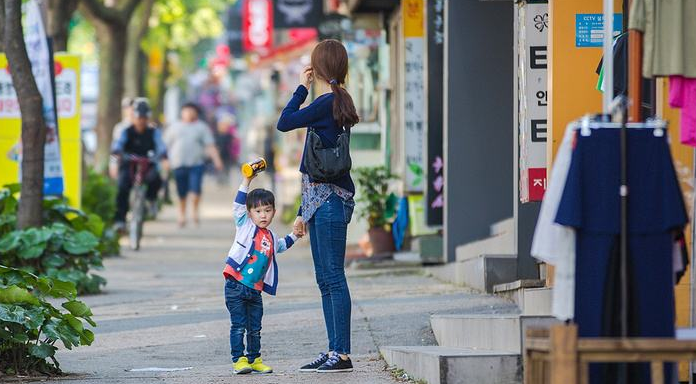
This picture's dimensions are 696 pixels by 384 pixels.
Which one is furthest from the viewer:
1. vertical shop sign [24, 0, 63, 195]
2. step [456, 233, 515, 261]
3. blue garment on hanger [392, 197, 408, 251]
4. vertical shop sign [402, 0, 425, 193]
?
blue garment on hanger [392, 197, 408, 251]

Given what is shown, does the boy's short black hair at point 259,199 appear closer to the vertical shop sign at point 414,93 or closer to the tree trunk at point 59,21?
the vertical shop sign at point 414,93

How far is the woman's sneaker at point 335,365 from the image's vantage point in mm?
9258

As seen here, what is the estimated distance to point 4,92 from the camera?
16234mm

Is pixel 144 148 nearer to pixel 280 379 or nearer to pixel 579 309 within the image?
pixel 280 379

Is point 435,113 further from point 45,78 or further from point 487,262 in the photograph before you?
point 45,78

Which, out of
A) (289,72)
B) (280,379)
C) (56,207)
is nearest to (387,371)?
(280,379)

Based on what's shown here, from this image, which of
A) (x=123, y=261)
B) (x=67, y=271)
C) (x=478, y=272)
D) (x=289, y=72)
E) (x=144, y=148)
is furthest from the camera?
(x=289, y=72)

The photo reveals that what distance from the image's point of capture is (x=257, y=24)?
4688 cm

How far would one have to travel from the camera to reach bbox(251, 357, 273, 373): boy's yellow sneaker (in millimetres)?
9383

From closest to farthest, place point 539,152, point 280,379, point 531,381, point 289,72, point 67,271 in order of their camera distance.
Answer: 1. point 531,381
2. point 280,379
3. point 539,152
4. point 67,271
5. point 289,72

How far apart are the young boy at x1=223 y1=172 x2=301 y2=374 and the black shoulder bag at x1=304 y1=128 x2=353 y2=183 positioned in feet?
1.08

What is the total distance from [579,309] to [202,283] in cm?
951

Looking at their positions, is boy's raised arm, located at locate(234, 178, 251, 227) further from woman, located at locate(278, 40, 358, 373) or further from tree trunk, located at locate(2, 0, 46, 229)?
tree trunk, located at locate(2, 0, 46, 229)

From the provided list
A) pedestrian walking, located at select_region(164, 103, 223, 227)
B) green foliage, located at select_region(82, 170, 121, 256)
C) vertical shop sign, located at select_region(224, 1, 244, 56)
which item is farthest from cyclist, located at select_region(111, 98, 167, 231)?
vertical shop sign, located at select_region(224, 1, 244, 56)
